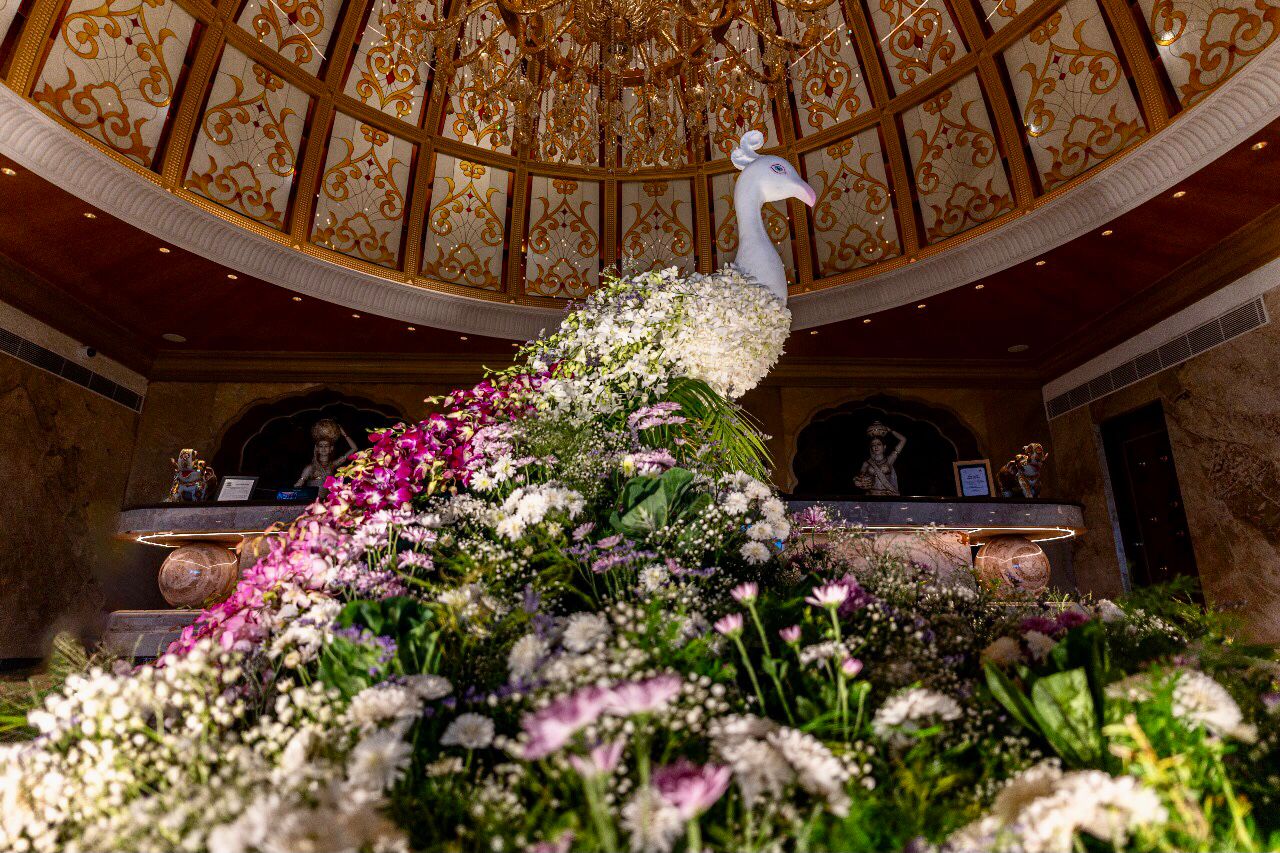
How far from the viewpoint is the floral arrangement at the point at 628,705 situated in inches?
23.2

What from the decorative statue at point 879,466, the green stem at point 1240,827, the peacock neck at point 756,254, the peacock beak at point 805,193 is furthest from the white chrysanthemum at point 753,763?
the decorative statue at point 879,466

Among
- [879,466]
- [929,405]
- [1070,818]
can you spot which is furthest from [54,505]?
[929,405]

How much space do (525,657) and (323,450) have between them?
7683 mm

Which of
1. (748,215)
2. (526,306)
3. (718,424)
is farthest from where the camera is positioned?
(526,306)

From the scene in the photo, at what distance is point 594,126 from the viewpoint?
6.30m

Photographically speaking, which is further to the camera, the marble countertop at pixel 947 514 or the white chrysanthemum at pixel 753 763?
the marble countertop at pixel 947 514

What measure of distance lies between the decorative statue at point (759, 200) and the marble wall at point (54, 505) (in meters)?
6.33

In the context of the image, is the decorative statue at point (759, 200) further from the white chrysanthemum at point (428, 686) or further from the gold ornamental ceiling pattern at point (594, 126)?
the white chrysanthemum at point (428, 686)

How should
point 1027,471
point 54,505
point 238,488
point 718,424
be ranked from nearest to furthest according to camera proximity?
1. point 718,424
2. point 238,488
3. point 1027,471
4. point 54,505

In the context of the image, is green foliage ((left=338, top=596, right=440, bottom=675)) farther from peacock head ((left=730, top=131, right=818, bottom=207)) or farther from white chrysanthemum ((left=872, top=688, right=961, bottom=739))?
peacock head ((left=730, top=131, right=818, bottom=207))

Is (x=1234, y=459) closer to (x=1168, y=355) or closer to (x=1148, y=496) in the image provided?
(x=1148, y=496)

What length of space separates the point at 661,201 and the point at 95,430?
604 centimetres

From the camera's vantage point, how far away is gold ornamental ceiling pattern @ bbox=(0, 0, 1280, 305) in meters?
4.77

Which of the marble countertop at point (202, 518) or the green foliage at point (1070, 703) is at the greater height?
the marble countertop at point (202, 518)
